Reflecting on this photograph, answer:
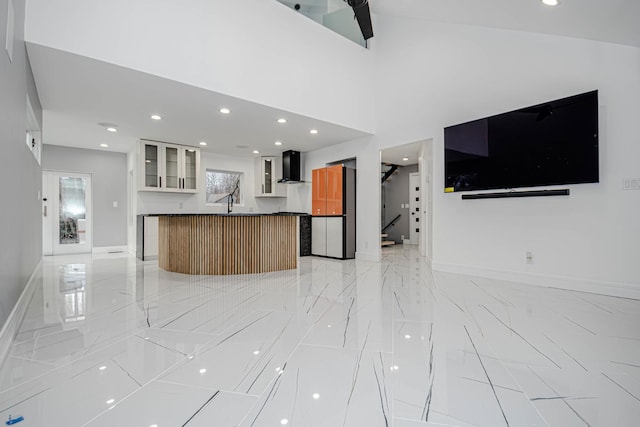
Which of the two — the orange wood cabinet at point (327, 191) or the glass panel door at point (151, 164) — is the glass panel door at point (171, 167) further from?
the orange wood cabinet at point (327, 191)

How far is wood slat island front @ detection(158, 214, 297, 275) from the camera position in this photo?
424 centimetres

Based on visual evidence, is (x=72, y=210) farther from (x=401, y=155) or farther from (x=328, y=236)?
(x=401, y=155)

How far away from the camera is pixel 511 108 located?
157 inches

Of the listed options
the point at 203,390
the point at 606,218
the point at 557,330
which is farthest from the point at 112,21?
the point at 606,218

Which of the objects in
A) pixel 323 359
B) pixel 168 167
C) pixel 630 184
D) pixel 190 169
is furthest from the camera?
pixel 190 169

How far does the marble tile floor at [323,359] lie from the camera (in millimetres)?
1274

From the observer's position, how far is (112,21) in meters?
3.04

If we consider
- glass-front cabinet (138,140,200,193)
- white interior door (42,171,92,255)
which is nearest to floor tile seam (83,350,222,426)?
glass-front cabinet (138,140,200,193)

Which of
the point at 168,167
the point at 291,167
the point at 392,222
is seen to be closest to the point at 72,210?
the point at 168,167

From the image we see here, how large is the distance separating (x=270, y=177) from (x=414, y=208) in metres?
4.09

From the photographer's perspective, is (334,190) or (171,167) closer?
(334,190)

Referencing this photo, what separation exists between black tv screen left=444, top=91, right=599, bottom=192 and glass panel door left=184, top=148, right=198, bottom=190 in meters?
5.02

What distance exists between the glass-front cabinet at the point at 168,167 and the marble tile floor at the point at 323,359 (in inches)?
132

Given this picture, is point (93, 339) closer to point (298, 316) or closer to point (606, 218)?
point (298, 316)
